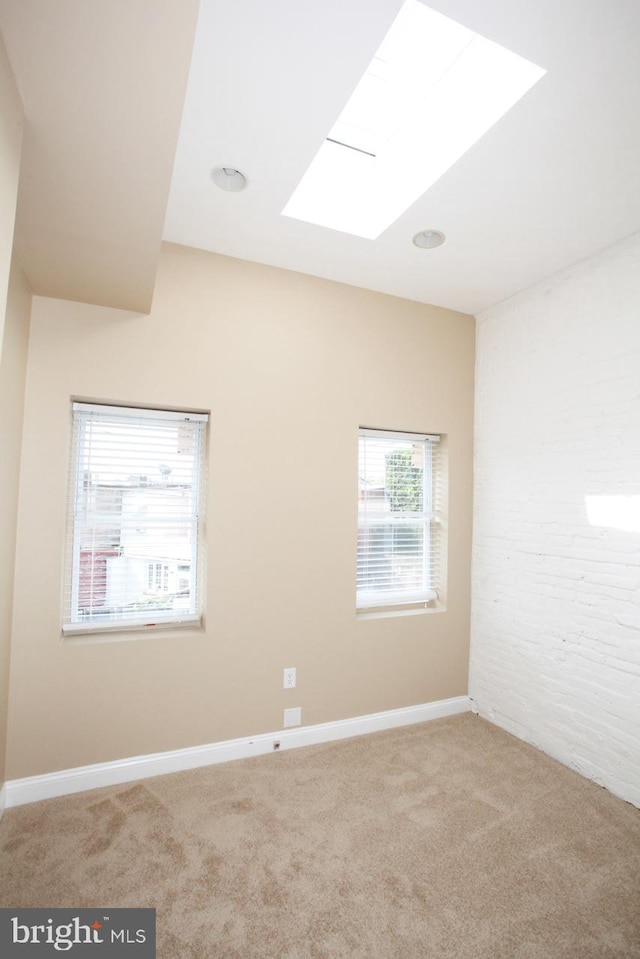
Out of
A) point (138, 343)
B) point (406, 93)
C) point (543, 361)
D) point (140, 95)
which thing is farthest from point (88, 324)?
point (543, 361)

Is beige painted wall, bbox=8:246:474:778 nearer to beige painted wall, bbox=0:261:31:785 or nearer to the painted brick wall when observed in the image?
beige painted wall, bbox=0:261:31:785

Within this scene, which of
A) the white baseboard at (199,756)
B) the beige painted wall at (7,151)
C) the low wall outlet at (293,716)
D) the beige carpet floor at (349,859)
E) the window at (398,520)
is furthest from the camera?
the window at (398,520)

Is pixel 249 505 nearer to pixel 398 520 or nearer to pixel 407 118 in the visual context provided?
pixel 398 520

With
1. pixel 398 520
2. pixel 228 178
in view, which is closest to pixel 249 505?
pixel 398 520

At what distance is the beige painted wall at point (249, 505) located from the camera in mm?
2273

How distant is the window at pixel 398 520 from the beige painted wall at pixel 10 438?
1.95 metres

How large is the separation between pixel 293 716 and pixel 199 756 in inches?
22.1

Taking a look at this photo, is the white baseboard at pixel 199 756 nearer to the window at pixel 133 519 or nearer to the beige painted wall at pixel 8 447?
the beige painted wall at pixel 8 447

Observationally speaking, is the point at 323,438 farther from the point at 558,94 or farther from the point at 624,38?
the point at 624,38

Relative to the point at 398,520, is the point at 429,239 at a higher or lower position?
higher

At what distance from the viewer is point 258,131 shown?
5.89 feet

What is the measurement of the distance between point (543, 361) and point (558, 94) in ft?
5.06

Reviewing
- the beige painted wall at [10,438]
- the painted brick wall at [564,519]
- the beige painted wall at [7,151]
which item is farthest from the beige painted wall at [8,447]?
the painted brick wall at [564,519]

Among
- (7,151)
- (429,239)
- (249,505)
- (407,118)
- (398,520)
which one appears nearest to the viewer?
(7,151)
